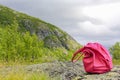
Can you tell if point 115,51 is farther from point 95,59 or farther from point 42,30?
point 42,30

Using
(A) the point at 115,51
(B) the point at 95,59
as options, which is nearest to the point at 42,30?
(A) the point at 115,51

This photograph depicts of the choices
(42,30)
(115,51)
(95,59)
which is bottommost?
(95,59)

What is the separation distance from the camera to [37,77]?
934 cm

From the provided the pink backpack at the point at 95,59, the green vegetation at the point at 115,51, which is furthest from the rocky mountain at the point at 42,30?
the pink backpack at the point at 95,59

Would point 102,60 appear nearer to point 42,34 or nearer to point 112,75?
point 112,75

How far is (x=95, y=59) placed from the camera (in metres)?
10.9

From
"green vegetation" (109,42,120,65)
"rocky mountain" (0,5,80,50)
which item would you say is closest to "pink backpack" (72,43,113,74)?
"green vegetation" (109,42,120,65)

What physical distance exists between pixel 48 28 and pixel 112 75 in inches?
7329

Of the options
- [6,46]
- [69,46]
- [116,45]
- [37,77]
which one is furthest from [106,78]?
[69,46]

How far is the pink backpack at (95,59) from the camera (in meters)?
10.8

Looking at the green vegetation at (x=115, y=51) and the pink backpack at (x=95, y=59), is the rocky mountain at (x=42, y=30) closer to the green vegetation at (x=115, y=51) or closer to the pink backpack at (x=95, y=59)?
the green vegetation at (x=115, y=51)

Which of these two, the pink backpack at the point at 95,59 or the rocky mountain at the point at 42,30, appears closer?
the pink backpack at the point at 95,59

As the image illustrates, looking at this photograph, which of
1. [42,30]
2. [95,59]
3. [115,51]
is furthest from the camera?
[42,30]

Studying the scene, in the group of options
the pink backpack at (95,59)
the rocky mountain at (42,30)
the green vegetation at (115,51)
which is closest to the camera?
the pink backpack at (95,59)
